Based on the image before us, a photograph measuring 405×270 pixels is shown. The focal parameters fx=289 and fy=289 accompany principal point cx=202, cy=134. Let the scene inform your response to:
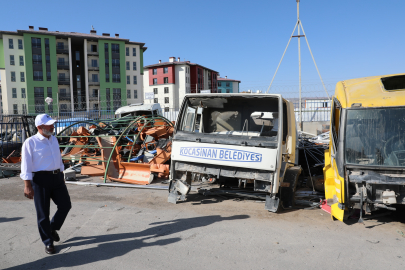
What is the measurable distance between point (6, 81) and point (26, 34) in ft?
28.5

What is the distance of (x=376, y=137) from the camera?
454 cm

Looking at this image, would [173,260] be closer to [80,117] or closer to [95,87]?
[80,117]

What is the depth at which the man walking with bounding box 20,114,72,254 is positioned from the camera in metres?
3.72

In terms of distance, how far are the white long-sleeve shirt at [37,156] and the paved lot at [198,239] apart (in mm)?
1143

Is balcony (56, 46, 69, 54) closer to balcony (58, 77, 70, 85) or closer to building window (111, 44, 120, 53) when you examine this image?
balcony (58, 77, 70, 85)

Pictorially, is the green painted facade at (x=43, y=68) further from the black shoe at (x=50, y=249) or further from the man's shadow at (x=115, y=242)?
the black shoe at (x=50, y=249)

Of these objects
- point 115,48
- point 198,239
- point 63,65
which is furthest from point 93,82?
point 198,239

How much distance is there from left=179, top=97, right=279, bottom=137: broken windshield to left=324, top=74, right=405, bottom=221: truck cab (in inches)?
69.9

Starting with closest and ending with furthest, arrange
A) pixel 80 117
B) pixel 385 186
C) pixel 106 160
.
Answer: pixel 385 186 < pixel 106 160 < pixel 80 117

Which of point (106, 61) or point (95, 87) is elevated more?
point (106, 61)

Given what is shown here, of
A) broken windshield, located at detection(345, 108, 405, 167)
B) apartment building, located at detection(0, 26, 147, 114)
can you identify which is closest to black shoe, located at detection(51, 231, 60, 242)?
broken windshield, located at detection(345, 108, 405, 167)

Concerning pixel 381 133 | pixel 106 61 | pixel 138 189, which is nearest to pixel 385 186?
pixel 381 133

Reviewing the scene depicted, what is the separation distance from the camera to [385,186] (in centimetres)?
429

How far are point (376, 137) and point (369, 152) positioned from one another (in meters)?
0.27
